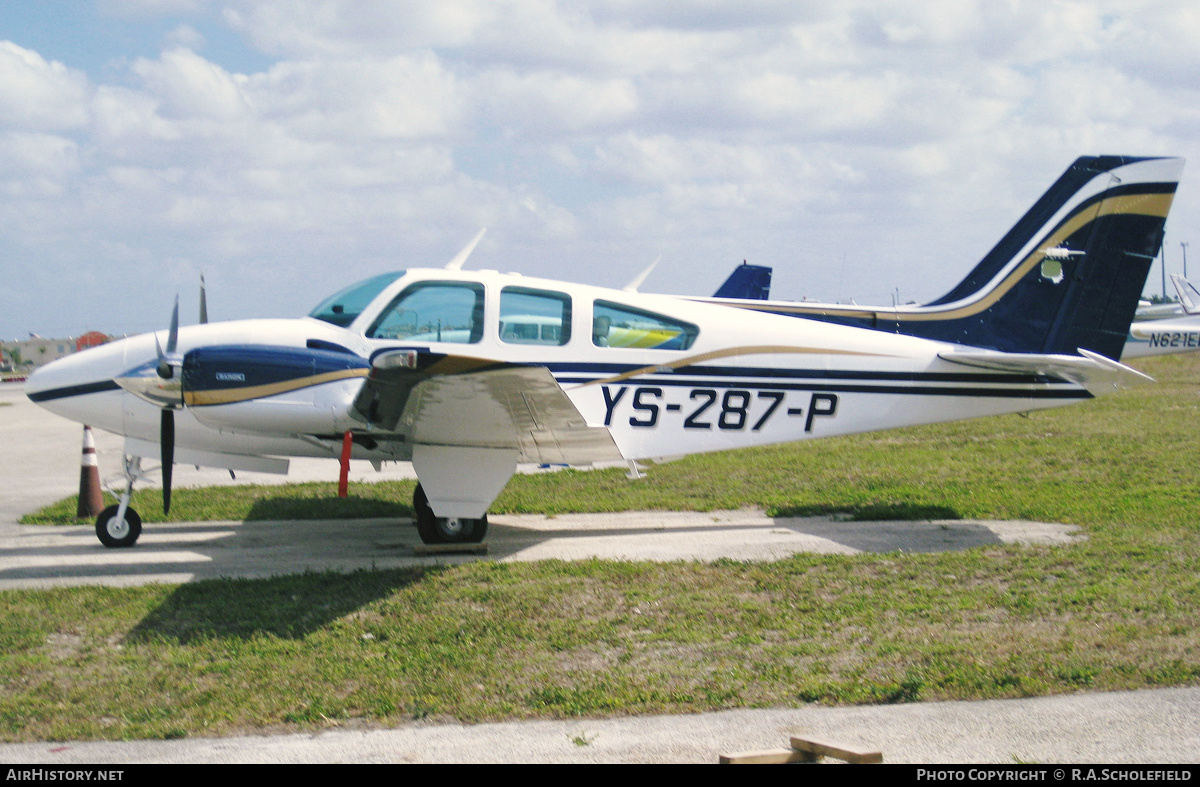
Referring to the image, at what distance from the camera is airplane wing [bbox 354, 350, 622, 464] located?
22.9 feet

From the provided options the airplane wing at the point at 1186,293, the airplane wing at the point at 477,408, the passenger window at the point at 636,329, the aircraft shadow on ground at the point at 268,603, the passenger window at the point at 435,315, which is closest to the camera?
the aircraft shadow on ground at the point at 268,603

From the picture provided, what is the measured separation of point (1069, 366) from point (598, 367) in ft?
15.0

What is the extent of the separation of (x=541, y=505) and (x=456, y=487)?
2550mm

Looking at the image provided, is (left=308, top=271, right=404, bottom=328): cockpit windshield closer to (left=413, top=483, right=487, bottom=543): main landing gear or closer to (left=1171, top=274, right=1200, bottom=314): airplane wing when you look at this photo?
(left=413, top=483, right=487, bottom=543): main landing gear

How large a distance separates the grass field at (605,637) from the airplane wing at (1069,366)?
4.44ft

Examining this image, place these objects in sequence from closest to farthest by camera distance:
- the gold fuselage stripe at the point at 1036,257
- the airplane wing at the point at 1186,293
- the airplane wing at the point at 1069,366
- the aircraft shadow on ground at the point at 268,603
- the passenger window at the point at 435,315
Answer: the aircraft shadow on ground at the point at 268,603, the passenger window at the point at 435,315, the airplane wing at the point at 1069,366, the gold fuselage stripe at the point at 1036,257, the airplane wing at the point at 1186,293

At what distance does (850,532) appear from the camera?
9.51 meters

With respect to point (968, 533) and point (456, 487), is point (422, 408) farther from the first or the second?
point (968, 533)

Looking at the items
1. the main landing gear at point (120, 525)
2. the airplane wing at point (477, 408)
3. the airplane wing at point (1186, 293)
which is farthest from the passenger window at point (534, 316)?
the airplane wing at point (1186, 293)

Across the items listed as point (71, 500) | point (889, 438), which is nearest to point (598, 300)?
point (71, 500)

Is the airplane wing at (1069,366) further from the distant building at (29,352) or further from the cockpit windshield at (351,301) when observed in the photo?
the distant building at (29,352)

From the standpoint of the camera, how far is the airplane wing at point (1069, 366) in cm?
924

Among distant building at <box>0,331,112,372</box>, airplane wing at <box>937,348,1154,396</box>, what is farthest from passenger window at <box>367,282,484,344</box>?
distant building at <box>0,331,112,372</box>

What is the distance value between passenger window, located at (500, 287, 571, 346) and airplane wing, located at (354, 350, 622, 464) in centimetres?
108
